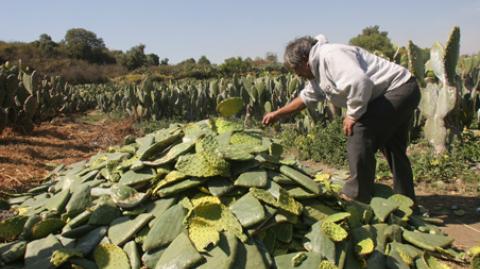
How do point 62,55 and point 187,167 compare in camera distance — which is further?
point 62,55

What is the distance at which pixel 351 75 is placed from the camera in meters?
2.21

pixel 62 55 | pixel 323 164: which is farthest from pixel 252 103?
pixel 62 55

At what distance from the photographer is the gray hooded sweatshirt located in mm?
2219

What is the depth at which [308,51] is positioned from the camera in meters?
2.39

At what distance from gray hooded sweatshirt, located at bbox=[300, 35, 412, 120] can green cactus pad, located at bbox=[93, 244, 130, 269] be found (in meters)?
1.29

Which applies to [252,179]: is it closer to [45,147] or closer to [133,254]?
[133,254]

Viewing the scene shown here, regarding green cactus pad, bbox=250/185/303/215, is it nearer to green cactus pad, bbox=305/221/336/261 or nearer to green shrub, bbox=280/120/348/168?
green cactus pad, bbox=305/221/336/261

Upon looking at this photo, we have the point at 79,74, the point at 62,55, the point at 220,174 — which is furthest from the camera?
the point at 62,55

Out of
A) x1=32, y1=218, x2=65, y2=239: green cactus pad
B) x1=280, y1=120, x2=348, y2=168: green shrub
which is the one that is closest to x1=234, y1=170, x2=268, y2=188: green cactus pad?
x1=32, y1=218, x2=65, y2=239: green cactus pad

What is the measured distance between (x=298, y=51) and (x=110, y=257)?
1.37 metres

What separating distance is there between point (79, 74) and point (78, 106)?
51.7ft

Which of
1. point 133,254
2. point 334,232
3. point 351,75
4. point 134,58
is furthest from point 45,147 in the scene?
point 134,58

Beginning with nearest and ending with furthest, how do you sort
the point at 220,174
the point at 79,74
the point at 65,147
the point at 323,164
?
the point at 220,174
the point at 323,164
the point at 65,147
the point at 79,74

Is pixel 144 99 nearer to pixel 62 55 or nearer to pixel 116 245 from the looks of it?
pixel 116 245
